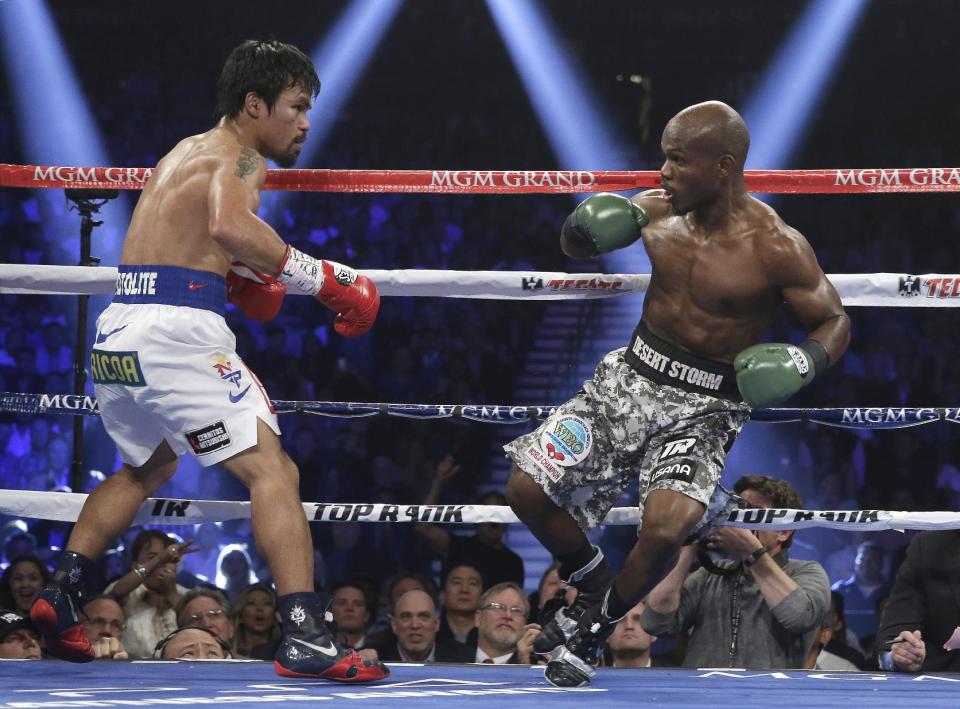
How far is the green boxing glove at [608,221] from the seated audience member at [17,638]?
63.4 inches

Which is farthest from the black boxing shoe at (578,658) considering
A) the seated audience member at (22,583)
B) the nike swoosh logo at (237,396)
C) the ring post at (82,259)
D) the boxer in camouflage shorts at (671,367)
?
the seated audience member at (22,583)

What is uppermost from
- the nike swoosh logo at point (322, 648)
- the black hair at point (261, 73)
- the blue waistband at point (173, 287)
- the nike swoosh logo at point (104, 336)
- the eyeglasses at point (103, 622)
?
the black hair at point (261, 73)

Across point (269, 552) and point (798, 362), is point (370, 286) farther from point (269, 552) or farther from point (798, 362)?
point (798, 362)

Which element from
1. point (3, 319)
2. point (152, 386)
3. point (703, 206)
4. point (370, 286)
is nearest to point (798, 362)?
point (703, 206)

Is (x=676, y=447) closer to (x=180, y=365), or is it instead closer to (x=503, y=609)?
(x=180, y=365)

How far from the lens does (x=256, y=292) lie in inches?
98.6

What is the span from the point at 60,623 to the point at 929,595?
1.99 m

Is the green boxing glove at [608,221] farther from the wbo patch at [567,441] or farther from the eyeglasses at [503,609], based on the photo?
the eyeglasses at [503,609]

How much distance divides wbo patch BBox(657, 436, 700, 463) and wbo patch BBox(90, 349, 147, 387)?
1.03 metres

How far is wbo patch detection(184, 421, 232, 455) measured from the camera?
2191mm

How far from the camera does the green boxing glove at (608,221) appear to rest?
239cm

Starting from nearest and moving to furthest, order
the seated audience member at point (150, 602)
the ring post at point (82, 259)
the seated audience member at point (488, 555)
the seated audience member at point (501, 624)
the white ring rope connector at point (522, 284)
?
the white ring rope connector at point (522, 284) < the ring post at point (82, 259) < the seated audience member at point (501, 624) < the seated audience member at point (150, 602) < the seated audience member at point (488, 555)

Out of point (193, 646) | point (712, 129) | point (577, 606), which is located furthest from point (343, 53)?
point (577, 606)

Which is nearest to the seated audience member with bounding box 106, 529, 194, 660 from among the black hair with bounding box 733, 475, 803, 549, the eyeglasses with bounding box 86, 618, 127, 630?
the eyeglasses with bounding box 86, 618, 127, 630
